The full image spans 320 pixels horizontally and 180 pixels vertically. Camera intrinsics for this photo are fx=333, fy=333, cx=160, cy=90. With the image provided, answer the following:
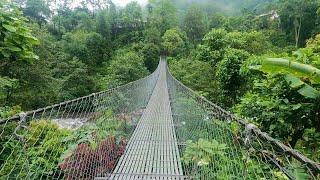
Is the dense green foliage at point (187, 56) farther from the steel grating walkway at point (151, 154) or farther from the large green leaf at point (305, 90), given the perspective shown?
the steel grating walkway at point (151, 154)

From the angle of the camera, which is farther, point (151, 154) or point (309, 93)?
point (151, 154)

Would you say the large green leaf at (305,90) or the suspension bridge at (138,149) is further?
the large green leaf at (305,90)

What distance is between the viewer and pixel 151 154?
9.95 feet

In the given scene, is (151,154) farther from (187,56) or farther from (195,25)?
(195,25)

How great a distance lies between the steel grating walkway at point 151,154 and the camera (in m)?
2.57

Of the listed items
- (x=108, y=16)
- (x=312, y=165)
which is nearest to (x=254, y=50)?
(x=312, y=165)

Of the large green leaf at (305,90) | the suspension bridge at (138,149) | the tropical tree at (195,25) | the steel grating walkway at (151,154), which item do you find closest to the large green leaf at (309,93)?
the large green leaf at (305,90)

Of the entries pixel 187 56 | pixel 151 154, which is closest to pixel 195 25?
pixel 187 56

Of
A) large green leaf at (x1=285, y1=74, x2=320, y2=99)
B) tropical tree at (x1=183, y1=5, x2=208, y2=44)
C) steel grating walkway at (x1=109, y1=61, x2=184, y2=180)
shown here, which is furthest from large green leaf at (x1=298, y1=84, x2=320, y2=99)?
tropical tree at (x1=183, y1=5, x2=208, y2=44)

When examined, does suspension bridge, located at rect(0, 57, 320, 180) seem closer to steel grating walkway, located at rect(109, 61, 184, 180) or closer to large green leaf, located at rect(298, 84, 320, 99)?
steel grating walkway, located at rect(109, 61, 184, 180)

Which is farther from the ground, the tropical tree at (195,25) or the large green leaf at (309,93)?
the tropical tree at (195,25)

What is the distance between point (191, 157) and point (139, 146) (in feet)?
3.02

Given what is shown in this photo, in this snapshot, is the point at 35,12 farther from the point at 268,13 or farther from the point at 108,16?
the point at 268,13

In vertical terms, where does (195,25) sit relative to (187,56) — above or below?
above
